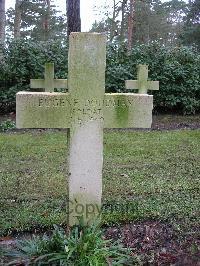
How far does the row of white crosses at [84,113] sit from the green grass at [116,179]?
0.56m

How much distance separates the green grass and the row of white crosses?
565mm

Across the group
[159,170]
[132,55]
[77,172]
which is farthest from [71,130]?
[132,55]

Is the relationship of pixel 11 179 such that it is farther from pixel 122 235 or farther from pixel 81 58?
pixel 81 58

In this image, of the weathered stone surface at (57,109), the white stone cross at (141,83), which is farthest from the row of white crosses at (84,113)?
the white stone cross at (141,83)

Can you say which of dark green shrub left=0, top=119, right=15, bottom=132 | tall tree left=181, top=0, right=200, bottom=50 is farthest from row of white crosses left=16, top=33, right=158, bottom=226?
tall tree left=181, top=0, right=200, bottom=50

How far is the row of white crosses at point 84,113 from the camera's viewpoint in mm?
3494

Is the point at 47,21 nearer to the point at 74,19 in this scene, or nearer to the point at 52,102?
the point at 74,19

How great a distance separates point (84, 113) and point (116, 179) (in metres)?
2.38

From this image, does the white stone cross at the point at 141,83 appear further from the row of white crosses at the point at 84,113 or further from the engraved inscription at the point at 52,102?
the engraved inscription at the point at 52,102

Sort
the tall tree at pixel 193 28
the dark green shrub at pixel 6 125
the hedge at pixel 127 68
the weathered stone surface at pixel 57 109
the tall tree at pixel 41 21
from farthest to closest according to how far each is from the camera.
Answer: the tall tree at pixel 41 21 < the tall tree at pixel 193 28 < the hedge at pixel 127 68 < the dark green shrub at pixel 6 125 < the weathered stone surface at pixel 57 109

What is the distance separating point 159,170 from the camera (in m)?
6.32

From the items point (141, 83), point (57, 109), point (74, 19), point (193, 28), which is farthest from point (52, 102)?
point (193, 28)

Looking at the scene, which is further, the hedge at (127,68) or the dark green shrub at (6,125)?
the hedge at (127,68)

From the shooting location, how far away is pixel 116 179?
584 cm
